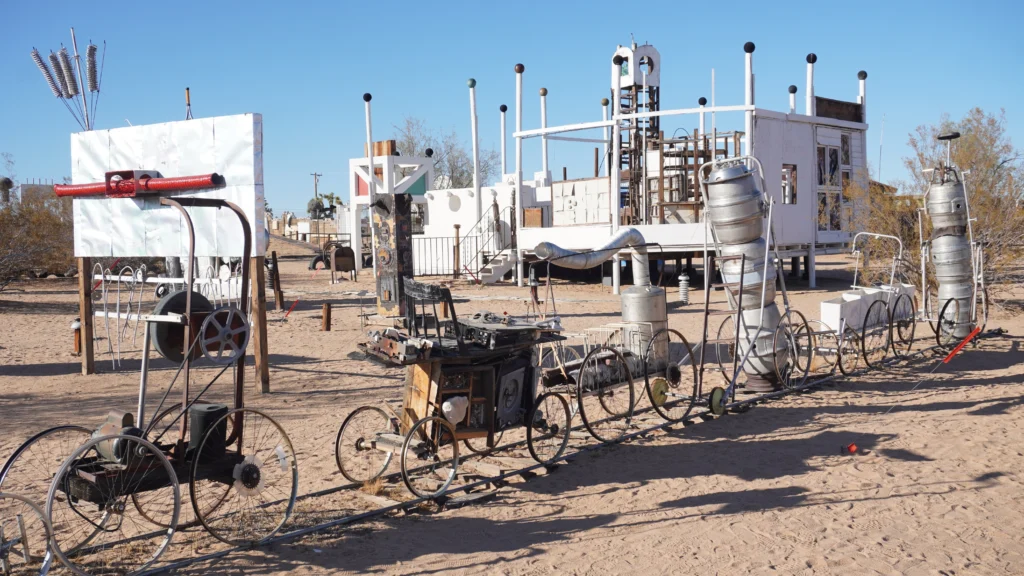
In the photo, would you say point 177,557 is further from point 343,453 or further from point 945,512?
point 945,512

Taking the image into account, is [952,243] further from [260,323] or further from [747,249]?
[260,323]

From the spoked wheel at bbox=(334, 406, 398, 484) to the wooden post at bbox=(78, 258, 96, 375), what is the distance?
203 inches

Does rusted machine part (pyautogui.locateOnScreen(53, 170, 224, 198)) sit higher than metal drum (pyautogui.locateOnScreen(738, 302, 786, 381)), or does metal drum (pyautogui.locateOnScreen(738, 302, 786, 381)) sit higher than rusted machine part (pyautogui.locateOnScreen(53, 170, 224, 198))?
rusted machine part (pyautogui.locateOnScreen(53, 170, 224, 198))

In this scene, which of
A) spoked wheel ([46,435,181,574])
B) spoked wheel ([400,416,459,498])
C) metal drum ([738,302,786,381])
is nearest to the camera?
spoked wheel ([46,435,181,574])

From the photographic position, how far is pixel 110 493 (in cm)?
512

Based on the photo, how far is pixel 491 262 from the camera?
95.9 ft

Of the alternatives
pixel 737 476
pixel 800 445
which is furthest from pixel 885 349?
pixel 737 476

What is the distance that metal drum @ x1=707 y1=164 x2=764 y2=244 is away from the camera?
10.5 m

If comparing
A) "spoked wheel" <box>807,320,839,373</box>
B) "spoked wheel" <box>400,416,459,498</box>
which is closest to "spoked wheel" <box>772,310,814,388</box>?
"spoked wheel" <box>807,320,839,373</box>

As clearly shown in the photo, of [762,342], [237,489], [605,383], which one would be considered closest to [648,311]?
[605,383]

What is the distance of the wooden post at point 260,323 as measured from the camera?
36.8 ft

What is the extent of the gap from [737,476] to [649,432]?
64.6 inches

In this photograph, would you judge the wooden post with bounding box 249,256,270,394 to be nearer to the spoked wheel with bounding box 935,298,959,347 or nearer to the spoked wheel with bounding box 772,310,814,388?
the spoked wheel with bounding box 772,310,814,388

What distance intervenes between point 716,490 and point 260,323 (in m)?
6.53
